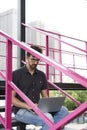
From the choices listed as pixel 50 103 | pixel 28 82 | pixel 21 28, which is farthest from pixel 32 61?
pixel 21 28

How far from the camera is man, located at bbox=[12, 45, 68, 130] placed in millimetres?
2348

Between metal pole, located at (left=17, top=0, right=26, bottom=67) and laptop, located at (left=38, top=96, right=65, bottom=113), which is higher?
metal pole, located at (left=17, top=0, right=26, bottom=67)

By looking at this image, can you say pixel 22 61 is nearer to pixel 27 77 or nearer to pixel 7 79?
pixel 27 77

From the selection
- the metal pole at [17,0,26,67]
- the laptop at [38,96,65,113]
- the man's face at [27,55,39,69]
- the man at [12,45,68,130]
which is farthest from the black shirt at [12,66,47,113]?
the metal pole at [17,0,26,67]

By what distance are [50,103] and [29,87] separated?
0.39m

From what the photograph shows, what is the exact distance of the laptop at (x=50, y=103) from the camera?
2.15 m

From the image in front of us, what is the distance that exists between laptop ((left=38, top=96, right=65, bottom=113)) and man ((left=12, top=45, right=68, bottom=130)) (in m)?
0.09

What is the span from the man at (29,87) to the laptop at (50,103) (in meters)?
0.09

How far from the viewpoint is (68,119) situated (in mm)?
1404

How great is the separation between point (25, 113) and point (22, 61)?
1.62 metres

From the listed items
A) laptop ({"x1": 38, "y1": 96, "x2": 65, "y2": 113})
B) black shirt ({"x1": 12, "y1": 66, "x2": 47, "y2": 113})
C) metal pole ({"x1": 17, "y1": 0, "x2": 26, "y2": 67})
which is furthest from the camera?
metal pole ({"x1": 17, "y1": 0, "x2": 26, "y2": 67})

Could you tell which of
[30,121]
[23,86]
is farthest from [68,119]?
[23,86]

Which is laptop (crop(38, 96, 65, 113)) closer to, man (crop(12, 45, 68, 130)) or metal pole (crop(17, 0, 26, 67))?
man (crop(12, 45, 68, 130))

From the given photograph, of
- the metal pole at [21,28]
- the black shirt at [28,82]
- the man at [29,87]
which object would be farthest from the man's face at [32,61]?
the metal pole at [21,28]
